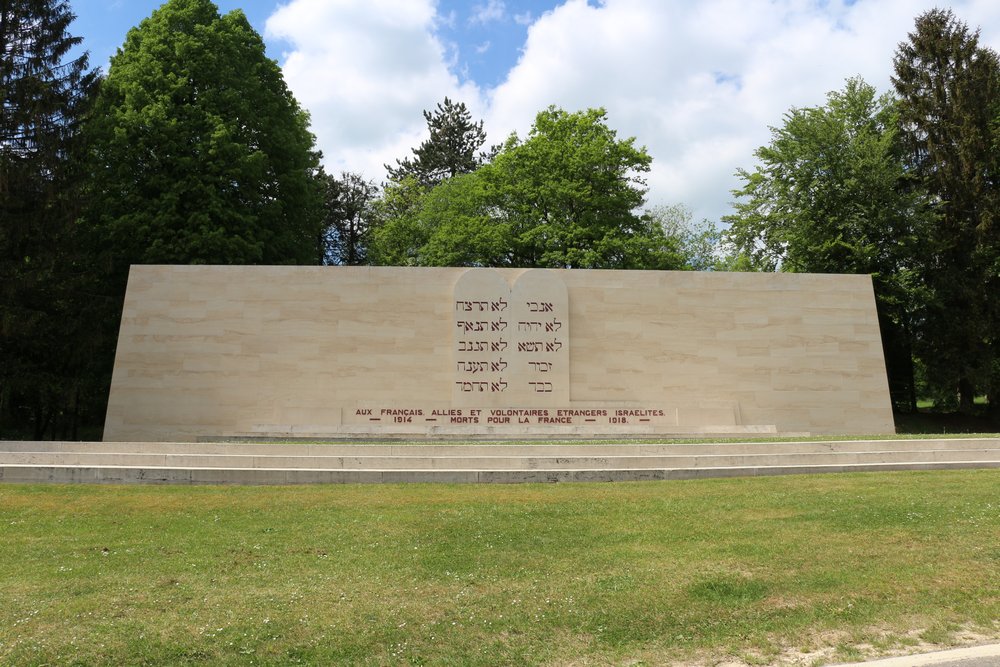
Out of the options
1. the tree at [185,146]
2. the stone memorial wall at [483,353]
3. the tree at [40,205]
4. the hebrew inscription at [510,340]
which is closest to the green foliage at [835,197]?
the stone memorial wall at [483,353]

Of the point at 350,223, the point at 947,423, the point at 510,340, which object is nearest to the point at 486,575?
the point at 510,340

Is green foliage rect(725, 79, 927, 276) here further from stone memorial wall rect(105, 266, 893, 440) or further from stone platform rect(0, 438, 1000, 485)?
stone platform rect(0, 438, 1000, 485)

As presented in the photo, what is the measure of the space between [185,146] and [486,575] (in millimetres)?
23595

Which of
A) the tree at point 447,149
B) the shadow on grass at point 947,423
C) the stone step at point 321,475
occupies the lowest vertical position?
the stone step at point 321,475

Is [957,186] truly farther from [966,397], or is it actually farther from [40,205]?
[40,205]

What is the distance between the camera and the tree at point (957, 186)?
28172mm

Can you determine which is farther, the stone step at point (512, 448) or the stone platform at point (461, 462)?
the stone step at point (512, 448)

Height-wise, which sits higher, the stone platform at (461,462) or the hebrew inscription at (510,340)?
the hebrew inscription at (510,340)

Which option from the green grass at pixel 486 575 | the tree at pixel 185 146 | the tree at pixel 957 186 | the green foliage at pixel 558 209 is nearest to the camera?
the green grass at pixel 486 575

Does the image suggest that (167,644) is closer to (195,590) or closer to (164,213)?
(195,590)

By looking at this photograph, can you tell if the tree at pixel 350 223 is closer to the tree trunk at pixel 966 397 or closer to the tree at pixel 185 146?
the tree at pixel 185 146

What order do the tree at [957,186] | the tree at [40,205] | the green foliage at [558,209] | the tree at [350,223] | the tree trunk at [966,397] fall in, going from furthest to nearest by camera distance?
the tree at [350,223]
the green foliage at [558,209]
the tree trunk at [966,397]
the tree at [957,186]
the tree at [40,205]

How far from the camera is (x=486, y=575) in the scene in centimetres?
714

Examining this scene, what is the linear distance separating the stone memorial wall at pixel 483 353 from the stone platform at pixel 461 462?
16.3ft
